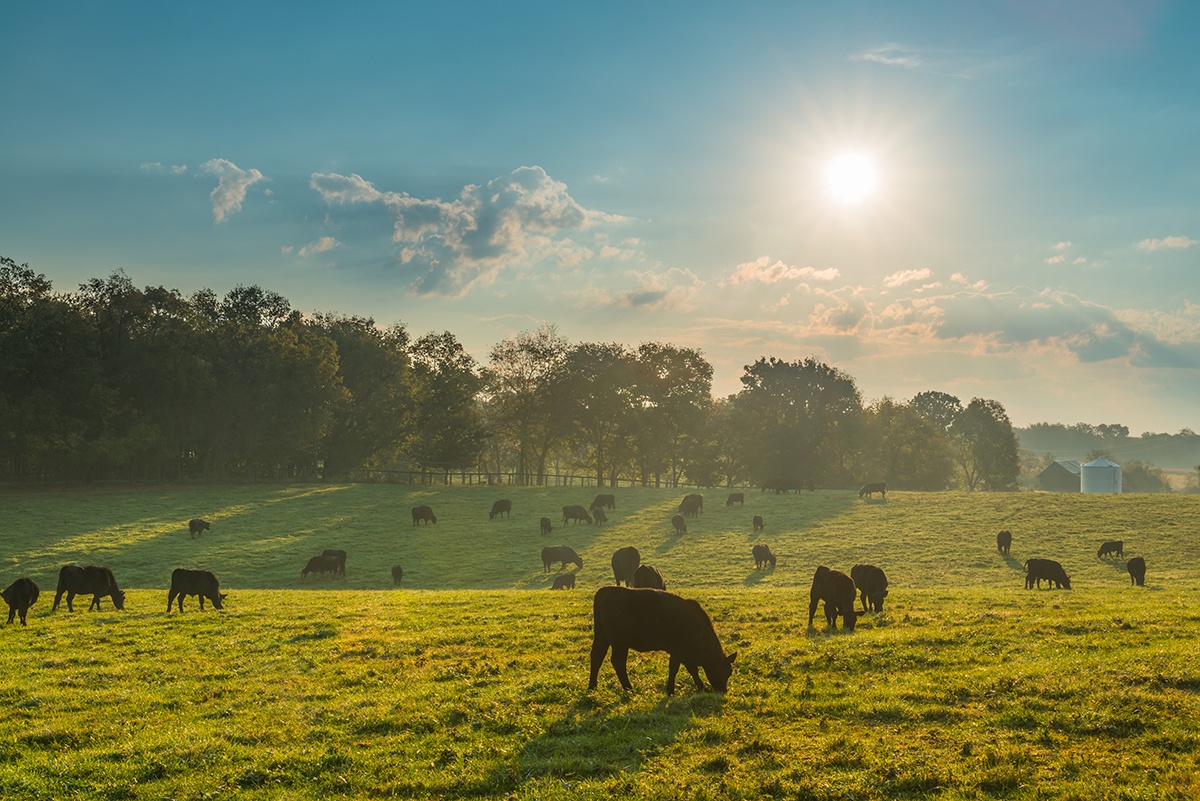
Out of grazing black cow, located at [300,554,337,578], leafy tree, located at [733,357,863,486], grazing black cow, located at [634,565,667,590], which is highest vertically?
leafy tree, located at [733,357,863,486]

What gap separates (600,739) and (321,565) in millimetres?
33520

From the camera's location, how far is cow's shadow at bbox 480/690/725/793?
29.5 feet

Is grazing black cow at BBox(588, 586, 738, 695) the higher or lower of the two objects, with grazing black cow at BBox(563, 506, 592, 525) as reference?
higher

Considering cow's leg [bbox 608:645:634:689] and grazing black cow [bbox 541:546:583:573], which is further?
grazing black cow [bbox 541:546:583:573]

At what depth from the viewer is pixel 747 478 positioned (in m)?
110

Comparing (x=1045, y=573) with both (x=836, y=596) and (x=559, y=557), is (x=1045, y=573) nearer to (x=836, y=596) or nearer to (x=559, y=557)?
(x=836, y=596)

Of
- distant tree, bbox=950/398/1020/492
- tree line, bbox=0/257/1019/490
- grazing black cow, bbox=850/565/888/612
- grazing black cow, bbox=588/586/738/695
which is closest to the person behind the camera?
grazing black cow, bbox=588/586/738/695

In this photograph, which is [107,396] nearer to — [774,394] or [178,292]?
[178,292]

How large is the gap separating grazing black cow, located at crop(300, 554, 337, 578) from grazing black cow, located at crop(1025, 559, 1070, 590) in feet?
110

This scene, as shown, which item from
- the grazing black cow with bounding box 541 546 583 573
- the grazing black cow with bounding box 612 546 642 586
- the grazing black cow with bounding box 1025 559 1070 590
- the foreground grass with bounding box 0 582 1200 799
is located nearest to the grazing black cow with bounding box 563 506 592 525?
the grazing black cow with bounding box 541 546 583 573

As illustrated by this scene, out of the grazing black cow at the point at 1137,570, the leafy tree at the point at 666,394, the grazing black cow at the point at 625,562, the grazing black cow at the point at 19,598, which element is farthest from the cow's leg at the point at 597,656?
the leafy tree at the point at 666,394

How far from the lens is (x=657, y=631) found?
39.5 ft

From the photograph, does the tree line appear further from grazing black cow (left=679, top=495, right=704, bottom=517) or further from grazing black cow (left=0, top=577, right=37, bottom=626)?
grazing black cow (left=0, top=577, right=37, bottom=626)

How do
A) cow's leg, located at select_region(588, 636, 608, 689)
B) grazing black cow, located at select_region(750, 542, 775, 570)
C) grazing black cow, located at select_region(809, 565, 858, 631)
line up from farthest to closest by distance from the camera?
grazing black cow, located at select_region(750, 542, 775, 570)
grazing black cow, located at select_region(809, 565, 858, 631)
cow's leg, located at select_region(588, 636, 608, 689)
